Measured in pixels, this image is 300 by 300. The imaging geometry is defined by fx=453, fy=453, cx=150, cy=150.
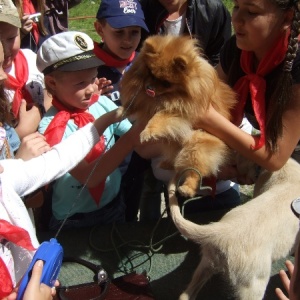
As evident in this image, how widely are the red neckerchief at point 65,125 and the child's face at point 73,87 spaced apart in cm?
3

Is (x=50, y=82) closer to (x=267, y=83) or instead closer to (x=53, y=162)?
(x=53, y=162)

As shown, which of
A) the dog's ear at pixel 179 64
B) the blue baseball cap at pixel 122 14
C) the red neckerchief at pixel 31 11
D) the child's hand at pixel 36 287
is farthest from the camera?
the red neckerchief at pixel 31 11

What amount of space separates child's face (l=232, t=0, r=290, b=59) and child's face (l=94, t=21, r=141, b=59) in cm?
89

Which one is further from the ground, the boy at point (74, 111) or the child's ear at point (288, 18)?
the child's ear at point (288, 18)

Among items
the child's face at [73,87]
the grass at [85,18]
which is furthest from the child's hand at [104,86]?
the grass at [85,18]

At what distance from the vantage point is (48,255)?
47.8 inches

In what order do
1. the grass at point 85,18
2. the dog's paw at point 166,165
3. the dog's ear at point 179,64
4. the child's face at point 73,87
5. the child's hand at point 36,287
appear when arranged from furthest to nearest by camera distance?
the grass at point 85,18, the child's face at point 73,87, the dog's paw at point 166,165, the dog's ear at point 179,64, the child's hand at point 36,287

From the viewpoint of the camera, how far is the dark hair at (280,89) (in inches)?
60.8

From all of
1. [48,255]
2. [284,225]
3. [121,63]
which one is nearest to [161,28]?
[121,63]

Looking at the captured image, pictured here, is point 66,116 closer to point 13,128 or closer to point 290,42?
point 13,128

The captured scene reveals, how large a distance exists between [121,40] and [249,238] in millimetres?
1347

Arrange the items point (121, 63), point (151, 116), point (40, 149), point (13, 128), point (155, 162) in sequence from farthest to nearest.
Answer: point (121, 63) < point (155, 162) < point (13, 128) < point (151, 116) < point (40, 149)

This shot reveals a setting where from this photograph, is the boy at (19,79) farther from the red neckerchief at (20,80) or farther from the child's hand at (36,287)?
the child's hand at (36,287)

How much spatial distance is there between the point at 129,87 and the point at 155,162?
19.0 inches
